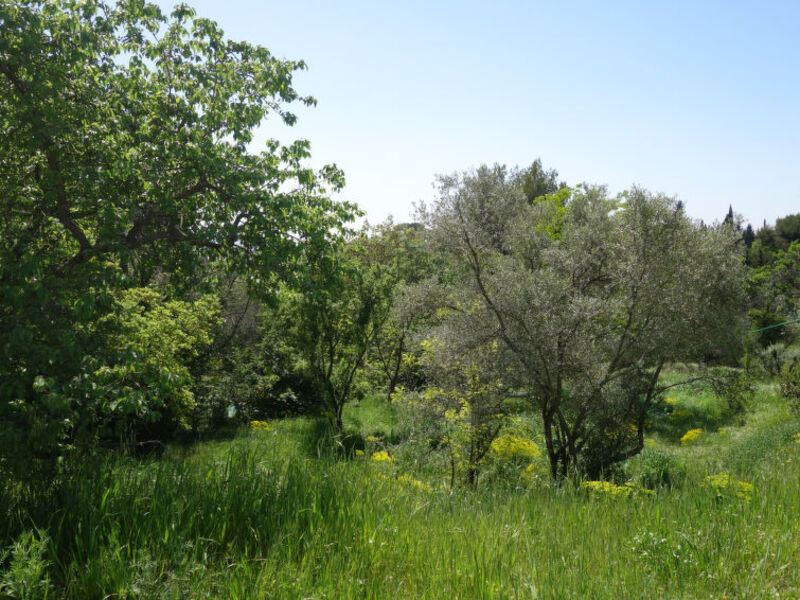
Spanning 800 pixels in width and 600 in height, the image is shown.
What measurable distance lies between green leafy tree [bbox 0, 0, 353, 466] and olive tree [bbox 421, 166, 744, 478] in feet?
9.37

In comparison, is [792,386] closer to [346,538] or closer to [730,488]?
[730,488]

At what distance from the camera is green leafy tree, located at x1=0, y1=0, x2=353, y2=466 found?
443 cm

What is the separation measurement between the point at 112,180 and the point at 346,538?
5636 millimetres

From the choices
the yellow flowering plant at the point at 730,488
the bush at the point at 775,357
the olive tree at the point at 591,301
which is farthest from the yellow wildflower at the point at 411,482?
the bush at the point at 775,357

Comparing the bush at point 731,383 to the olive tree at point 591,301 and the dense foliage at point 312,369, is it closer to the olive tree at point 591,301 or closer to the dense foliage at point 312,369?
the dense foliage at point 312,369

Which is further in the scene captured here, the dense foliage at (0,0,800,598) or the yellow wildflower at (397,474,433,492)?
the yellow wildflower at (397,474,433,492)

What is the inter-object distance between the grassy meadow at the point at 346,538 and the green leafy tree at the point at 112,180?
1.18 meters

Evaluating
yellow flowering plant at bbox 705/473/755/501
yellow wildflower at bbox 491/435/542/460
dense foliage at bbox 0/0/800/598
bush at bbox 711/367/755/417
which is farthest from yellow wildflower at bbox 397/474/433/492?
bush at bbox 711/367/755/417

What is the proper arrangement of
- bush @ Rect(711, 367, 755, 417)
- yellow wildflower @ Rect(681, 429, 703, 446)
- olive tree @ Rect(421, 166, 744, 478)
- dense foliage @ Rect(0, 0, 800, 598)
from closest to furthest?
→ dense foliage @ Rect(0, 0, 800, 598) < olive tree @ Rect(421, 166, 744, 478) < bush @ Rect(711, 367, 755, 417) < yellow wildflower @ Rect(681, 429, 703, 446)

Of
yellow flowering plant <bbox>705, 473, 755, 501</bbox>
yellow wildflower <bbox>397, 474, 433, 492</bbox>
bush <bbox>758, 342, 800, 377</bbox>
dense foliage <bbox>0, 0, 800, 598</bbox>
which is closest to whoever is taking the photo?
dense foliage <bbox>0, 0, 800, 598</bbox>

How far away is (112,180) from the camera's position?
6.43 meters

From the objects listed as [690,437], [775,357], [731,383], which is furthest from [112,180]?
[775,357]

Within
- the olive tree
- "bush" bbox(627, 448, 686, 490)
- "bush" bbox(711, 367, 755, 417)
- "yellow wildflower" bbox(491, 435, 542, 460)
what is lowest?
"bush" bbox(627, 448, 686, 490)

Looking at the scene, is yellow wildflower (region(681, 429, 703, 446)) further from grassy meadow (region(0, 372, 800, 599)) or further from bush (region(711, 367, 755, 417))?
grassy meadow (region(0, 372, 800, 599))
